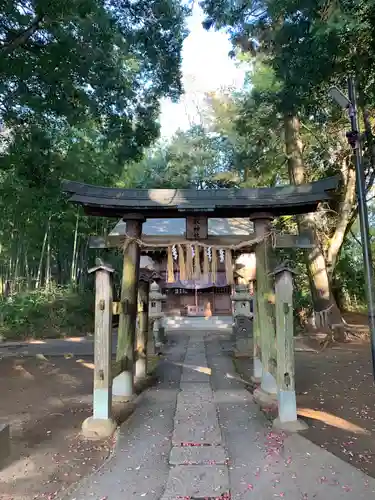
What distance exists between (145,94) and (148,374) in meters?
6.36

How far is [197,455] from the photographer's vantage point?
369 centimetres

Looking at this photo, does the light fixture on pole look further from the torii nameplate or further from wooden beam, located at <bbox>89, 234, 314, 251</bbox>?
the torii nameplate

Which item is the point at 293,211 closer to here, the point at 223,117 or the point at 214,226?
the point at 214,226

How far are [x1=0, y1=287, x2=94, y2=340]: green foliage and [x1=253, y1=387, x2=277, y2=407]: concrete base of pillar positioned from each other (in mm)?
11485

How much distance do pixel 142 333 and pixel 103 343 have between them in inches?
110

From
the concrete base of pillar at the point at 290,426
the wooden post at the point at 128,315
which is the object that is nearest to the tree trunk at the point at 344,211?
the wooden post at the point at 128,315

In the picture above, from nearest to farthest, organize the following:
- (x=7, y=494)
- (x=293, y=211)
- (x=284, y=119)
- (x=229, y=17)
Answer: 1. (x=7, y=494)
2. (x=293, y=211)
3. (x=229, y=17)
4. (x=284, y=119)

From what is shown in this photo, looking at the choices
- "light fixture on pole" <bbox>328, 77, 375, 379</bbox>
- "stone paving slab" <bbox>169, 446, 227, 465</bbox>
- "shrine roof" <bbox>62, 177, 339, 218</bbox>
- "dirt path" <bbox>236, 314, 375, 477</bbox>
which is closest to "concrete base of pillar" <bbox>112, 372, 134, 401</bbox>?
"stone paving slab" <bbox>169, 446, 227, 465</bbox>

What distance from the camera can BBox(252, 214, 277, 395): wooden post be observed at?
5.57 meters

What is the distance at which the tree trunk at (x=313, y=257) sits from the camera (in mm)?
12344

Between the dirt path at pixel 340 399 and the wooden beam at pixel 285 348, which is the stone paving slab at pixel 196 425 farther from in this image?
the dirt path at pixel 340 399

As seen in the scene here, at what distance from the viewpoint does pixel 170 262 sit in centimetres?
589

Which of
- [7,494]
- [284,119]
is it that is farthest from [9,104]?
[284,119]

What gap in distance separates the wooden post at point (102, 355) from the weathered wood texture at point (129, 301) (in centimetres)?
97
